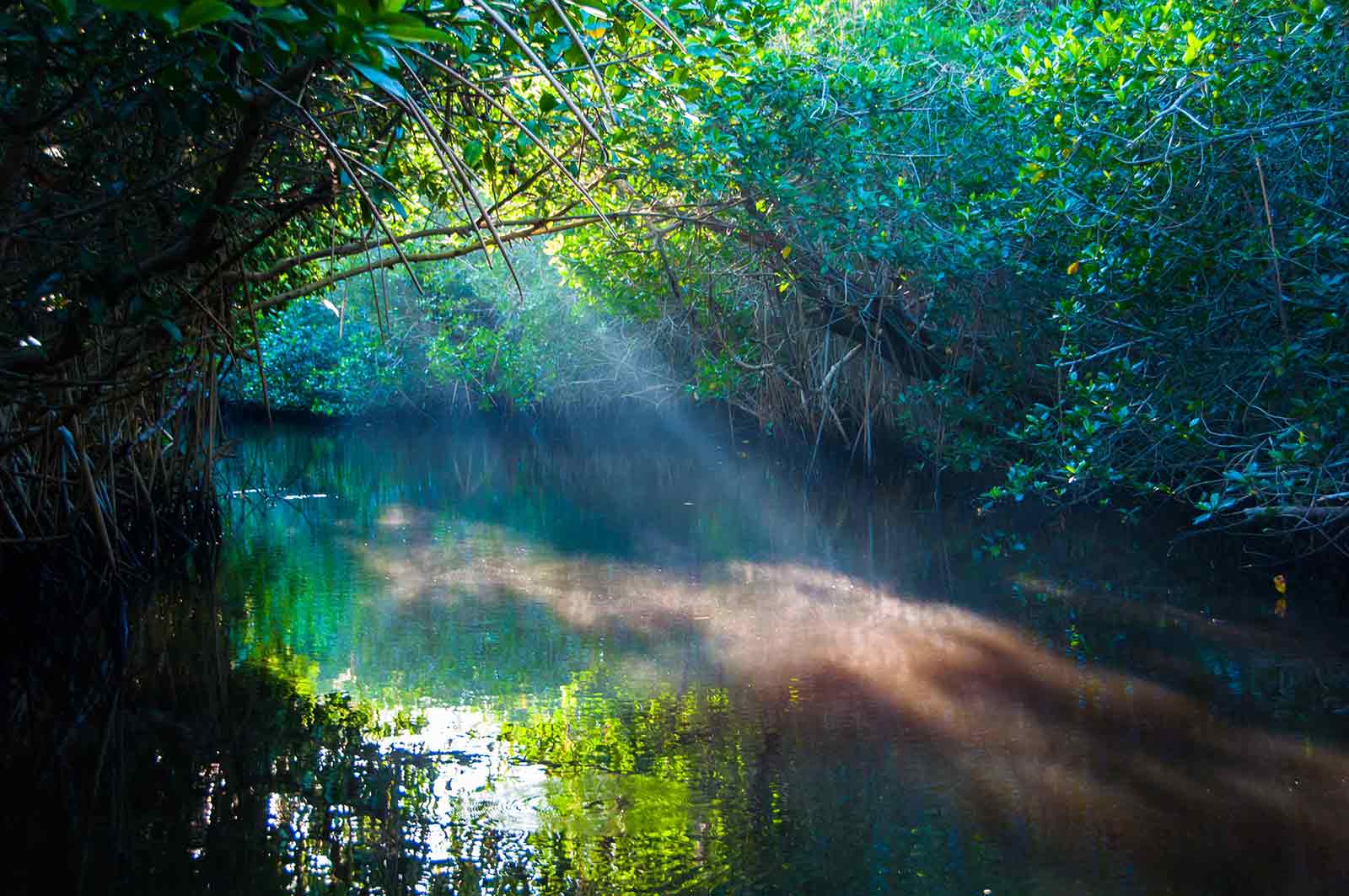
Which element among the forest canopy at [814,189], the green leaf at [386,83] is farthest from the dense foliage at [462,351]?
the green leaf at [386,83]

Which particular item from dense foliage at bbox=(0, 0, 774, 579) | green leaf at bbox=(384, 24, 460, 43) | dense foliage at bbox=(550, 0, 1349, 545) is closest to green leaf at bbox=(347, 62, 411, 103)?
dense foliage at bbox=(0, 0, 774, 579)

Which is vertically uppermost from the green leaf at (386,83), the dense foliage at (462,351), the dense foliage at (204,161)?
the dense foliage at (462,351)

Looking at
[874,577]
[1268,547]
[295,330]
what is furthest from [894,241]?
[295,330]

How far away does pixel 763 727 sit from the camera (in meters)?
3.78

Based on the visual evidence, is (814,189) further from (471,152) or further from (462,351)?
(462,351)

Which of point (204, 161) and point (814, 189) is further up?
point (814, 189)

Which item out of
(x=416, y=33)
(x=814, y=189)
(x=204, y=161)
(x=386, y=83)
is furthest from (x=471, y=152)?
(x=814, y=189)

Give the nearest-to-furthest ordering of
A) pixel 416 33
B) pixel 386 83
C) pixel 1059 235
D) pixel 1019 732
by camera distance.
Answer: pixel 416 33 < pixel 386 83 < pixel 1019 732 < pixel 1059 235

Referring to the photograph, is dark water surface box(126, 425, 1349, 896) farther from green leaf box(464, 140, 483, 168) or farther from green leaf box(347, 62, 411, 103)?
green leaf box(464, 140, 483, 168)

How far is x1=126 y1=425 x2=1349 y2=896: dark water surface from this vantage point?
279 centimetres

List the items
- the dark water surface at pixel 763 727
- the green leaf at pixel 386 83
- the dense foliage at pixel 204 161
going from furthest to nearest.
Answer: the dark water surface at pixel 763 727, the dense foliage at pixel 204 161, the green leaf at pixel 386 83

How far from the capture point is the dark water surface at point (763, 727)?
2.79 metres

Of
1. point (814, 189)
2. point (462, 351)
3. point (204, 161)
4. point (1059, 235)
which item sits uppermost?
point (462, 351)

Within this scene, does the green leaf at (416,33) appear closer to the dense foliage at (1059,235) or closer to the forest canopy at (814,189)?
the forest canopy at (814,189)
